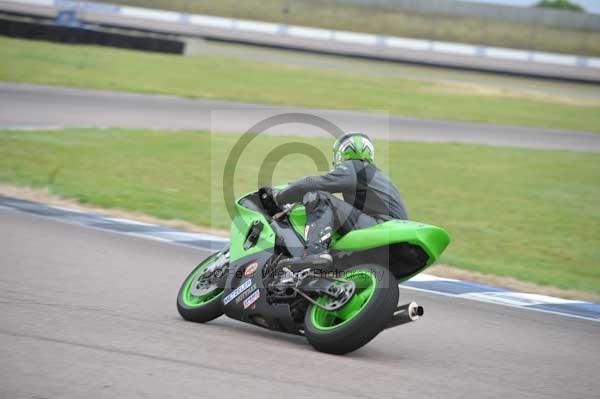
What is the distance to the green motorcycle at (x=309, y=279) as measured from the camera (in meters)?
5.25

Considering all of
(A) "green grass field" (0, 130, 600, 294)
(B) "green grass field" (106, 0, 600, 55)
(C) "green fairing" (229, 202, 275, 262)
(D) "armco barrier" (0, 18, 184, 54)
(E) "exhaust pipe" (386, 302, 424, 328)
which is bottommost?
(A) "green grass field" (0, 130, 600, 294)

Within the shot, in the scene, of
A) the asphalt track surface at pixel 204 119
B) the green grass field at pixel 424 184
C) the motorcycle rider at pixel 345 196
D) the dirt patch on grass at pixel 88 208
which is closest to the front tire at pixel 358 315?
the motorcycle rider at pixel 345 196

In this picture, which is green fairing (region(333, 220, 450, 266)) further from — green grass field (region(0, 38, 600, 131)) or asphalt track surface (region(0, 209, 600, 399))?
green grass field (region(0, 38, 600, 131))

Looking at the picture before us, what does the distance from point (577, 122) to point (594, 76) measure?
14106 mm

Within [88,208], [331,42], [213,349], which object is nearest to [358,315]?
[213,349]

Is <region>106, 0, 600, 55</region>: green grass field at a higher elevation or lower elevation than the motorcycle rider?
higher

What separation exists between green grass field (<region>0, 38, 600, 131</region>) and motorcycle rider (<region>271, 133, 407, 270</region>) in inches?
688

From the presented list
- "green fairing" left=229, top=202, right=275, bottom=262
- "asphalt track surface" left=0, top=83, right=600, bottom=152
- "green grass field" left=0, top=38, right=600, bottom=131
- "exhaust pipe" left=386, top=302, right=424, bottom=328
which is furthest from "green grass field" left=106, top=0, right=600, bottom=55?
"exhaust pipe" left=386, top=302, right=424, bottom=328

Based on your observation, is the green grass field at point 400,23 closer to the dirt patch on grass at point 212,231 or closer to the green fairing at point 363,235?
the dirt patch on grass at point 212,231

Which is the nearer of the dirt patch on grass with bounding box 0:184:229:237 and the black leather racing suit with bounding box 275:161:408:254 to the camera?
the black leather racing suit with bounding box 275:161:408:254

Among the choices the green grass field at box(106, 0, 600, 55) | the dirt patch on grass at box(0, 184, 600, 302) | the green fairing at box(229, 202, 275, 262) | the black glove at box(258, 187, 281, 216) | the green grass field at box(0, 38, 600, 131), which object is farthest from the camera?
the green grass field at box(106, 0, 600, 55)

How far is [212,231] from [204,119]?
925cm

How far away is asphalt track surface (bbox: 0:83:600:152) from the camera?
57.4 feet

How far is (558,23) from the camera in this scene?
55000 mm
